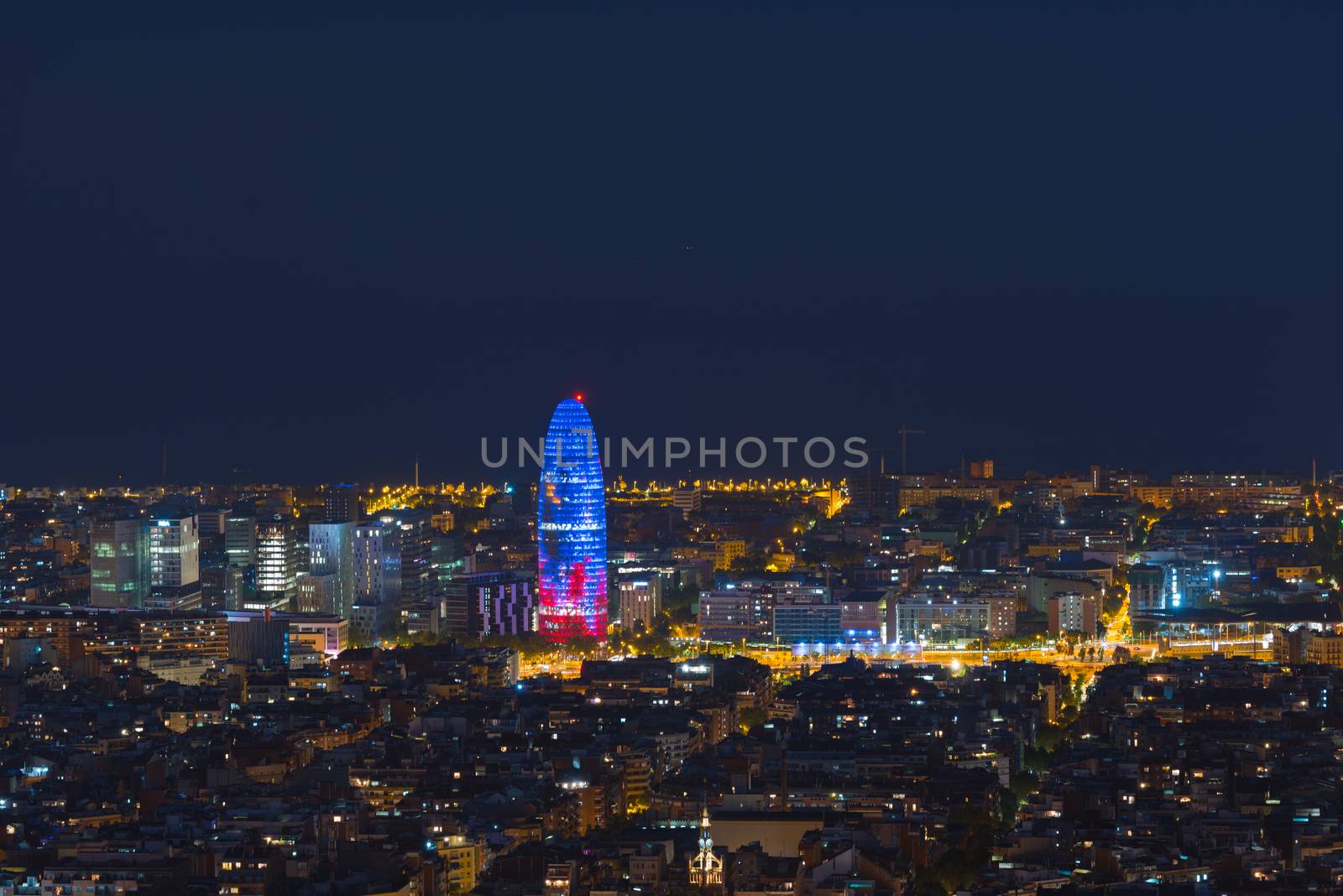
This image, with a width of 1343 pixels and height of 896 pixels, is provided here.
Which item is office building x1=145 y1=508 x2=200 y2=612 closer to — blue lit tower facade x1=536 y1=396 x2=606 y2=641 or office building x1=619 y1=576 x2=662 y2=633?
blue lit tower facade x1=536 y1=396 x2=606 y2=641

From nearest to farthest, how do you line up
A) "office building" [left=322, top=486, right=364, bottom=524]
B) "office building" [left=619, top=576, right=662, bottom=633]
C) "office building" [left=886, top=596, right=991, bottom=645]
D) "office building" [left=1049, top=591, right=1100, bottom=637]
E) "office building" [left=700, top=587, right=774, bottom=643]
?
"office building" [left=700, top=587, right=774, bottom=643] → "office building" [left=886, top=596, right=991, bottom=645] → "office building" [left=1049, top=591, right=1100, bottom=637] → "office building" [left=619, top=576, right=662, bottom=633] → "office building" [left=322, top=486, right=364, bottom=524]

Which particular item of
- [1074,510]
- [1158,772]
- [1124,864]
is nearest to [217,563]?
[1074,510]

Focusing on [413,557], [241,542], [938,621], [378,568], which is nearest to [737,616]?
[938,621]

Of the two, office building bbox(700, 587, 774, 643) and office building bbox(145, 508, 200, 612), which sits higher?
office building bbox(145, 508, 200, 612)

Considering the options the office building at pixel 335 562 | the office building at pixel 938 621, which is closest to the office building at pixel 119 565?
the office building at pixel 335 562

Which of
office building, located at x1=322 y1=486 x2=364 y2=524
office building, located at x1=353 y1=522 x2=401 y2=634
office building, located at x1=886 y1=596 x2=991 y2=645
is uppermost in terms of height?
office building, located at x1=322 y1=486 x2=364 y2=524

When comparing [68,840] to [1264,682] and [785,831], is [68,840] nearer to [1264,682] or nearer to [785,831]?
[785,831]

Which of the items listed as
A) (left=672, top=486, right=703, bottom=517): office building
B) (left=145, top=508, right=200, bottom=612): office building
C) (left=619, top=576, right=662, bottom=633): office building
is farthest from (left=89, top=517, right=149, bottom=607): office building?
(left=672, top=486, right=703, bottom=517): office building

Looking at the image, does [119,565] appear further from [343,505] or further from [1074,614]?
[1074,614]
